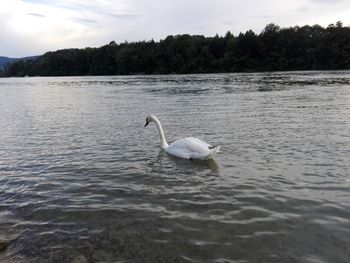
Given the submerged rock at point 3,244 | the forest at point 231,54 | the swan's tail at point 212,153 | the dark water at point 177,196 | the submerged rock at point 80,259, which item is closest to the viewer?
the submerged rock at point 80,259

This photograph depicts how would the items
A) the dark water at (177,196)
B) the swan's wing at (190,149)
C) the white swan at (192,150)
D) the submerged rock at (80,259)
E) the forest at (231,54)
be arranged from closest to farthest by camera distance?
the submerged rock at (80,259) → the dark water at (177,196) → the white swan at (192,150) → the swan's wing at (190,149) → the forest at (231,54)

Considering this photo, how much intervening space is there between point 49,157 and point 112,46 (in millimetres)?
161310

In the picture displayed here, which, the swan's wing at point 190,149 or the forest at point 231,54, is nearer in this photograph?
the swan's wing at point 190,149

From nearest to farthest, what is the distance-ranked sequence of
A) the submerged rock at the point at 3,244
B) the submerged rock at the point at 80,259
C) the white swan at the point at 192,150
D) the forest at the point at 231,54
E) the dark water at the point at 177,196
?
the submerged rock at the point at 80,259 → the dark water at the point at 177,196 → the submerged rock at the point at 3,244 → the white swan at the point at 192,150 → the forest at the point at 231,54

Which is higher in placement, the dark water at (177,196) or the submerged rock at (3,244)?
the submerged rock at (3,244)

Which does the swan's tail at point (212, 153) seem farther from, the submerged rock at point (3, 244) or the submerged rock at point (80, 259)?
the submerged rock at point (3, 244)

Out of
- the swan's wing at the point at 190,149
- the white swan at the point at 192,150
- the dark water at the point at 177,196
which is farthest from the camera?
the swan's wing at the point at 190,149

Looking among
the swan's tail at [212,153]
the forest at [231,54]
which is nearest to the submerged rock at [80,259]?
the swan's tail at [212,153]

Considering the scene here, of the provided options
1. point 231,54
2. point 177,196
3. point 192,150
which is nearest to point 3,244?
point 177,196

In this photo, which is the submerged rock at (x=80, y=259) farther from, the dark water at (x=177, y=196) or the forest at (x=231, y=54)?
the forest at (x=231, y=54)

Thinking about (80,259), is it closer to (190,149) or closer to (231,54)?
(190,149)

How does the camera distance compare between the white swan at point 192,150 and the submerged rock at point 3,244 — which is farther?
the white swan at point 192,150

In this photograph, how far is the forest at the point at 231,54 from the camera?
370 feet

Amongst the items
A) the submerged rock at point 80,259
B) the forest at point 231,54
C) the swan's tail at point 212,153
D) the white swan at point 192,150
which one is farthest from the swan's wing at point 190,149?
the forest at point 231,54
